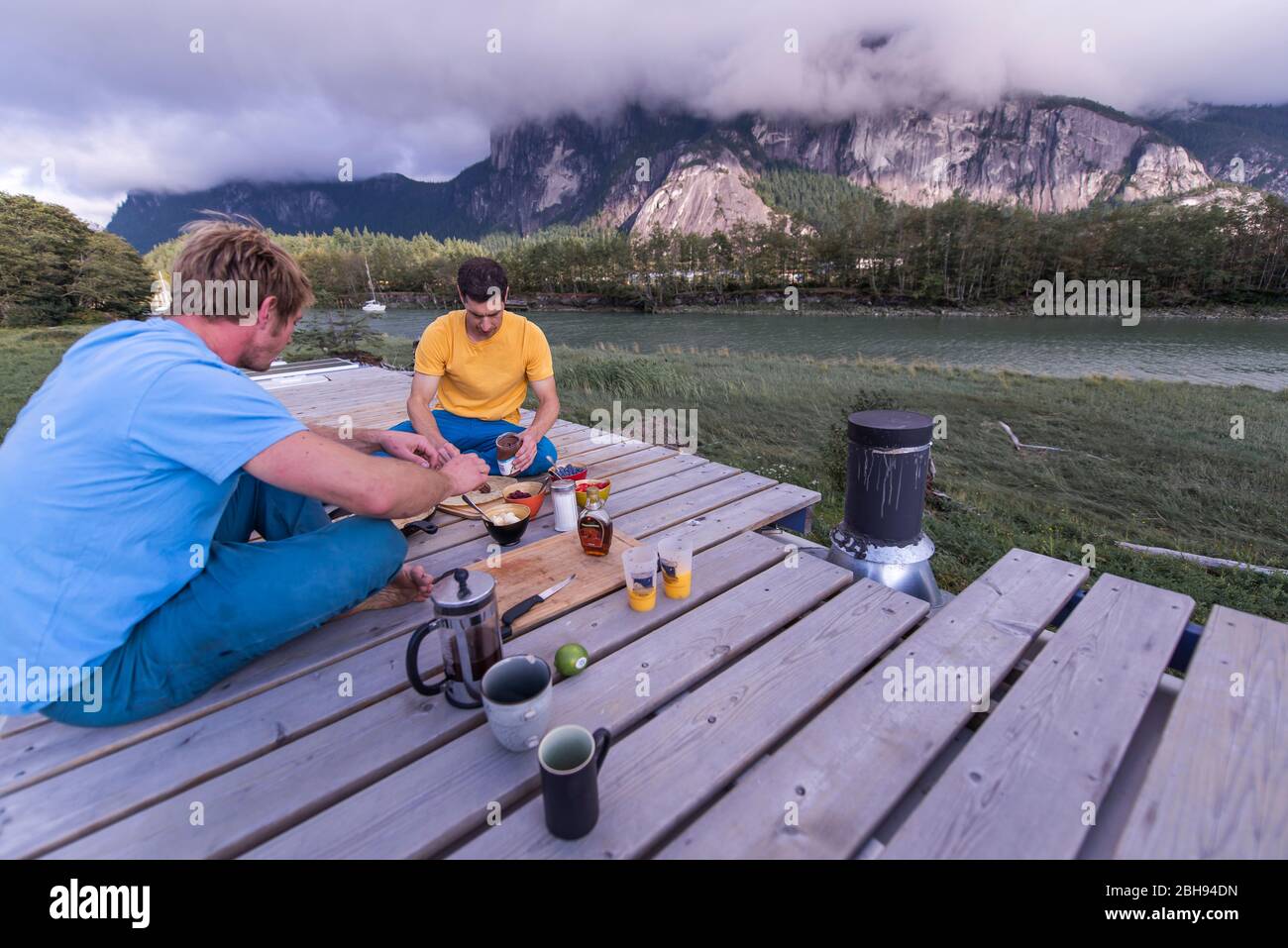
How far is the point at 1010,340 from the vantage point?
→ 89.0 feet

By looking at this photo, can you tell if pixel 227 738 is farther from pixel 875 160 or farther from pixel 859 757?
pixel 875 160

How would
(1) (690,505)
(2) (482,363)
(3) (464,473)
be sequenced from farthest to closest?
(2) (482,363)
(1) (690,505)
(3) (464,473)

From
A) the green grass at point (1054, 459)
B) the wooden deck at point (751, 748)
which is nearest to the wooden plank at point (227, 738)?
the wooden deck at point (751, 748)

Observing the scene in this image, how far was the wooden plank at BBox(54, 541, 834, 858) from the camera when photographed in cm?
134

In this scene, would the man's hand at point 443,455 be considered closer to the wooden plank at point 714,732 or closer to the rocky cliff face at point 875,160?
the wooden plank at point 714,732

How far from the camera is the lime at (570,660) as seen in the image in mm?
1850

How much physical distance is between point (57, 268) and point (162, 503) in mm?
41417

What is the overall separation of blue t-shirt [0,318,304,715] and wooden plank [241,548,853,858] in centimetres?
86

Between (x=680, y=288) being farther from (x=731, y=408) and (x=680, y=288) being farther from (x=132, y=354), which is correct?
(x=132, y=354)

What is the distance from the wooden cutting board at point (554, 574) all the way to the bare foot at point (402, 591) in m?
0.22

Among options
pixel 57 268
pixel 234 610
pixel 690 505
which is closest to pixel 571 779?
pixel 234 610

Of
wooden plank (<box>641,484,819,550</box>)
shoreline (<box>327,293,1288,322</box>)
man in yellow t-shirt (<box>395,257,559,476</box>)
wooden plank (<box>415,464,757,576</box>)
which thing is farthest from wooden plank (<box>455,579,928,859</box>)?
shoreline (<box>327,293,1288,322</box>)
